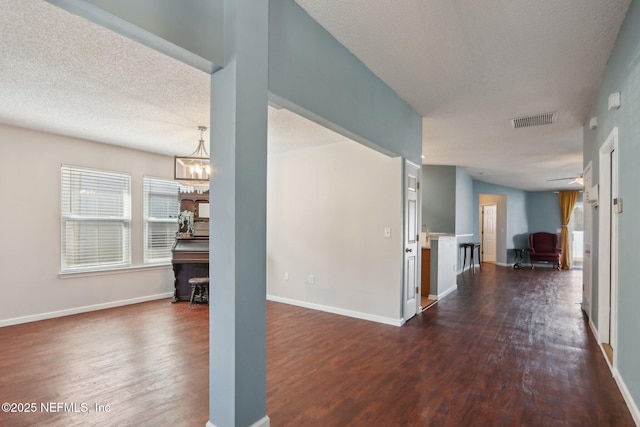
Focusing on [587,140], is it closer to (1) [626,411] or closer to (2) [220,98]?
(1) [626,411]

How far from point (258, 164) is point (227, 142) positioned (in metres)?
0.21

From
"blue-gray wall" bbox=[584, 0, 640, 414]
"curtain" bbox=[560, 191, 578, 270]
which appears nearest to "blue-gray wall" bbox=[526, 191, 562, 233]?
"curtain" bbox=[560, 191, 578, 270]

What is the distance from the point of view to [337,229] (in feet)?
15.8

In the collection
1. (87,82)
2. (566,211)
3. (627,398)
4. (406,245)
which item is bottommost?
(627,398)

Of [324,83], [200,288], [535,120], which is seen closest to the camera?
[324,83]

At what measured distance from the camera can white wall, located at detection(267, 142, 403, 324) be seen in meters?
4.30

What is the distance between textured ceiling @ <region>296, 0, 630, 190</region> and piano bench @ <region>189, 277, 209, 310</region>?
13.1ft

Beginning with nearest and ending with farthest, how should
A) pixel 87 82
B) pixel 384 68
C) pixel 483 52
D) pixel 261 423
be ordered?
pixel 261 423 → pixel 483 52 → pixel 87 82 → pixel 384 68

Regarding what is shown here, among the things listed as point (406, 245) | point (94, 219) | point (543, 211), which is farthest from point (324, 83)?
point (543, 211)

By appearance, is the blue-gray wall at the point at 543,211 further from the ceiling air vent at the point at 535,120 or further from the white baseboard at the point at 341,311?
the white baseboard at the point at 341,311

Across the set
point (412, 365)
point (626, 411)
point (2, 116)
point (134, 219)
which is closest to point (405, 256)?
point (412, 365)

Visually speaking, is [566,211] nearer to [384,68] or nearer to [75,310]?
[384,68]

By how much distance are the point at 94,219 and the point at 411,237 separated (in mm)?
4650

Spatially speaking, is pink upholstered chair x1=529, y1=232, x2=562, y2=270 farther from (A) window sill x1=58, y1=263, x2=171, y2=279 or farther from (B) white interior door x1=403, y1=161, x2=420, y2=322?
(A) window sill x1=58, y1=263, x2=171, y2=279
